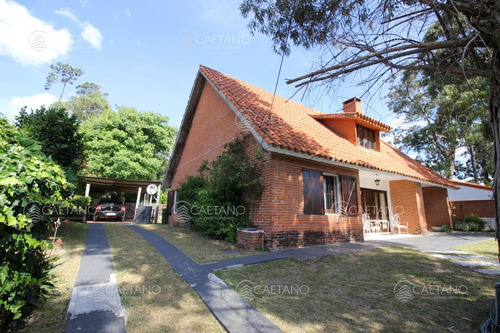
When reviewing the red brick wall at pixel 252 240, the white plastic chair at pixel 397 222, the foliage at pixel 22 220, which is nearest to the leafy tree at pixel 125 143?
the red brick wall at pixel 252 240

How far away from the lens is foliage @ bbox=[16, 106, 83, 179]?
7285mm

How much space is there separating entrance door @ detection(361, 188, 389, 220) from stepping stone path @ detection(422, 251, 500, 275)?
5.69 m

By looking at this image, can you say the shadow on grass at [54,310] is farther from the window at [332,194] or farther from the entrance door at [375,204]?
the entrance door at [375,204]

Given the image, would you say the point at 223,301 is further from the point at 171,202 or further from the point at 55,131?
the point at 171,202

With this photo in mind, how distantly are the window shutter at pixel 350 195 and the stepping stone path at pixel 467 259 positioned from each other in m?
2.58

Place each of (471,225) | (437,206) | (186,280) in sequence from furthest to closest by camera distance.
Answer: (437,206) < (471,225) < (186,280)

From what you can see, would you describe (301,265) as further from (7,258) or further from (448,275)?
(7,258)

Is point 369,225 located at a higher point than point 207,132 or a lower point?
lower

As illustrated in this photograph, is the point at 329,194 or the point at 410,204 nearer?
the point at 329,194

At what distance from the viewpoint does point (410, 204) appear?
12523 mm

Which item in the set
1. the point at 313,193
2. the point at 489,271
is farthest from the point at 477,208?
the point at 313,193

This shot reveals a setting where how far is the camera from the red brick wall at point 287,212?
6691mm

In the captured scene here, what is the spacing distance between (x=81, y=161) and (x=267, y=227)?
735cm

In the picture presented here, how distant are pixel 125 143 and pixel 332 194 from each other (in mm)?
22631
